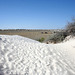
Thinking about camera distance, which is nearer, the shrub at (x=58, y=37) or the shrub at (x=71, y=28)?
the shrub at (x=71, y=28)

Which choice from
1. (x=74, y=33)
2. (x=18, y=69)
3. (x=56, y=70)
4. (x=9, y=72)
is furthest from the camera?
(x=74, y=33)

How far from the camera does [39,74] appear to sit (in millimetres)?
4570

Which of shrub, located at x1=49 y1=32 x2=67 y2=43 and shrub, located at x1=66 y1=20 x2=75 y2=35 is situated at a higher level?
shrub, located at x1=66 y1=20 x2=75 y2=35

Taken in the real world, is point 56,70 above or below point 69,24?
below

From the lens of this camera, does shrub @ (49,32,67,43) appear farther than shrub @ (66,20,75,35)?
Yes

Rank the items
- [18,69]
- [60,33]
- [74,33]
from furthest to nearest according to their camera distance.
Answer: [60,33] → [74,33] → [18,69]

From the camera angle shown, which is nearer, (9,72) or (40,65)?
(9,72)

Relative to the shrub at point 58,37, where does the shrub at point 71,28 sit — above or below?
above

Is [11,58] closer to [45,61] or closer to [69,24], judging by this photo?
[45,61]

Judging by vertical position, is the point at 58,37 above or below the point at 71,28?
below

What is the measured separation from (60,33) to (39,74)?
1346 cm

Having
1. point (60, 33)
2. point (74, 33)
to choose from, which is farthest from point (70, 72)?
point (60, 33)

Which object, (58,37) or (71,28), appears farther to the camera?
(58,37)

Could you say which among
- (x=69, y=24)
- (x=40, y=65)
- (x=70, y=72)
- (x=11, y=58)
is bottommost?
(x=70, y=72)
